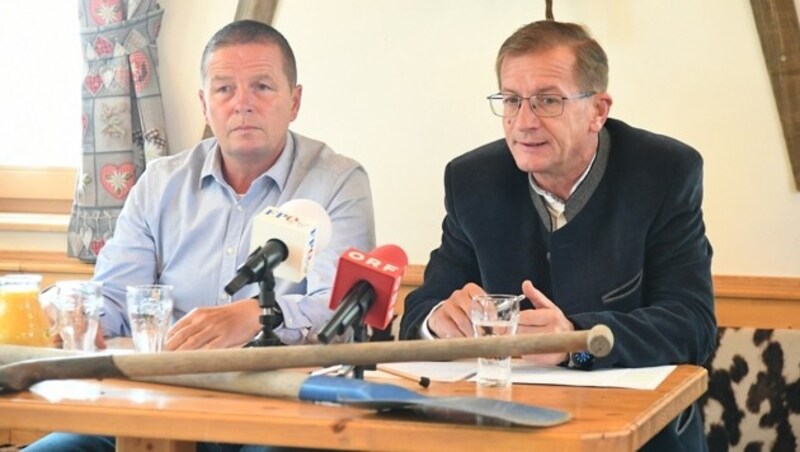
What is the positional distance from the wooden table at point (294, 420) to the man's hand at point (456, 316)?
1.12 ft

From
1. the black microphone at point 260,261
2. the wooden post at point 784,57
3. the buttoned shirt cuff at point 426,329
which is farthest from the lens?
the wooden post at point 784,57

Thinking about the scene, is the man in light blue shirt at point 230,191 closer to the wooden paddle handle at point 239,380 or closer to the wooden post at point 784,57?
the wooden paddle handle at point 239,380

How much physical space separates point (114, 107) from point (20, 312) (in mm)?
1618

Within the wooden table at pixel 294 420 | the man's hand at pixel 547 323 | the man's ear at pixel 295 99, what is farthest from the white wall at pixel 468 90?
the wooden table at pixel 294 420

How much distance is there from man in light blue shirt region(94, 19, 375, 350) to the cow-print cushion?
33.4 inches

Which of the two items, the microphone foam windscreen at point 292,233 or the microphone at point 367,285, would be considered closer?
the microphone at point 367,285

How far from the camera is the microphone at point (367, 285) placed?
1660 mm

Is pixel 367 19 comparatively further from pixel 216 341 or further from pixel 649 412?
pixel 649 412

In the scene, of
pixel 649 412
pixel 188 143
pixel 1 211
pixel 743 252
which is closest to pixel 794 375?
pixel 743 252

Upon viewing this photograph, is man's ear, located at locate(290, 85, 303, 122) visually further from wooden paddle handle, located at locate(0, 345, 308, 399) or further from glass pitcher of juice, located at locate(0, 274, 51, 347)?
wooden paddle handle, located at locate(0, 345, 308, 399)

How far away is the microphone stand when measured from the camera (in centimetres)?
190

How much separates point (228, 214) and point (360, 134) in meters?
0.78

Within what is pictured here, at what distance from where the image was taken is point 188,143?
3621 millimetres

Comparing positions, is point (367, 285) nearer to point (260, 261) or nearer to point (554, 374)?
point (260, 261)
